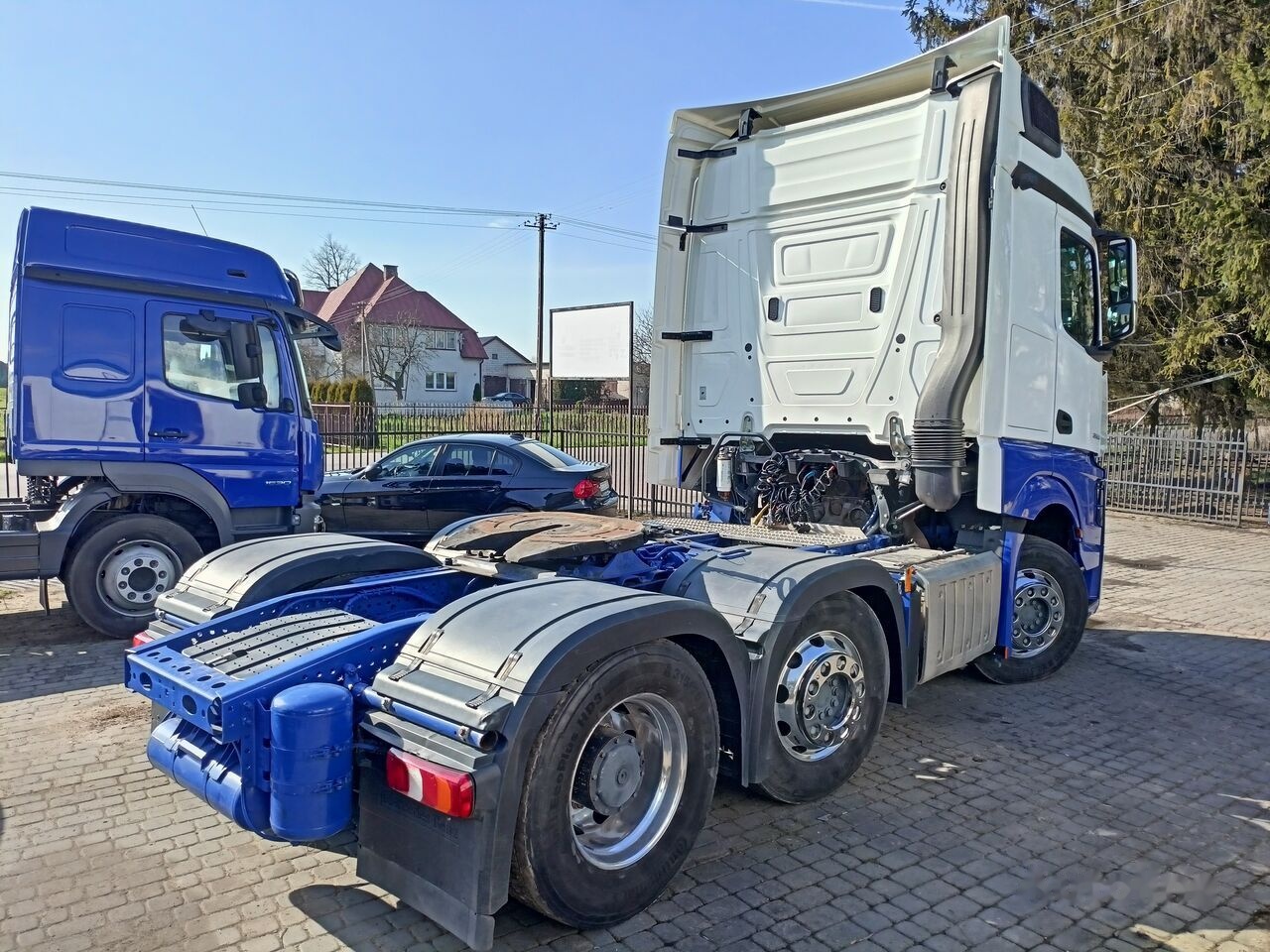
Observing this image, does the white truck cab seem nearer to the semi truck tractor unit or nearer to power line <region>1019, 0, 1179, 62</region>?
the semi truck tractor unit

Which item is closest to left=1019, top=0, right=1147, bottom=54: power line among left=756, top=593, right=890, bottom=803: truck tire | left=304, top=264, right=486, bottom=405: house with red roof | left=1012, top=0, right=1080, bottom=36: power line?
left=1012, top=0, right=1080, bottom=36: power line

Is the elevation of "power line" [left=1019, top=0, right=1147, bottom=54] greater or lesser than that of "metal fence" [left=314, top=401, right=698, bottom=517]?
greater

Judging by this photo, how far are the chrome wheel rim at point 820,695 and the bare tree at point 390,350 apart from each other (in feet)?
150

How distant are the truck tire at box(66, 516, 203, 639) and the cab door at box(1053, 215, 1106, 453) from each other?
265 inches

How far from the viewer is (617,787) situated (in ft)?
11.0

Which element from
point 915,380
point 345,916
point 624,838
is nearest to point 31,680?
point 345,916

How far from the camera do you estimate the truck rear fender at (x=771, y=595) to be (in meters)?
3.88

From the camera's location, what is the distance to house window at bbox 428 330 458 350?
59700mm

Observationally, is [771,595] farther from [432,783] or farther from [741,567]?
[432,783]

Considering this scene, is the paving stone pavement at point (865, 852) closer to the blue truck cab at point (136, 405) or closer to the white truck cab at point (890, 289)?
the blue truck cab at point (136, 405)

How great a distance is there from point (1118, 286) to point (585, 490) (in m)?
5.47

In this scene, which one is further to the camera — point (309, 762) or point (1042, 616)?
point (1042, 616)

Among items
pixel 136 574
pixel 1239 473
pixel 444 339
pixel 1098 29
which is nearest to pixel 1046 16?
pixel 1098 29

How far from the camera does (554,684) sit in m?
2.91
